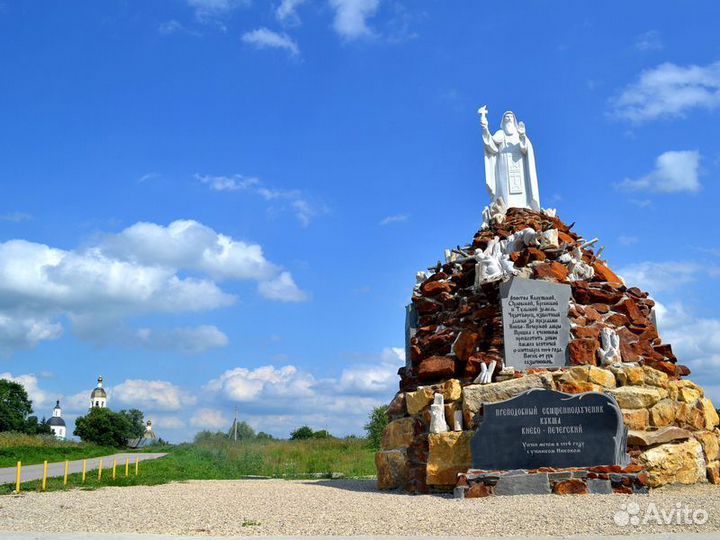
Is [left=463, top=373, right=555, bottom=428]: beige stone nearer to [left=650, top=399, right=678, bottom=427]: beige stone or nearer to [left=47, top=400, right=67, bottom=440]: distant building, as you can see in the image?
[left=650, top=399, right=678, bottom=427]: beige stone

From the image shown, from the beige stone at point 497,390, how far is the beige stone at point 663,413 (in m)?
1.80

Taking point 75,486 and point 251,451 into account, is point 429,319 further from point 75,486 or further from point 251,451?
point 251,451

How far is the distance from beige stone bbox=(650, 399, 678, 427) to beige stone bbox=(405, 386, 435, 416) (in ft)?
12.7

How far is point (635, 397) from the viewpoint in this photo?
1166 centimetres

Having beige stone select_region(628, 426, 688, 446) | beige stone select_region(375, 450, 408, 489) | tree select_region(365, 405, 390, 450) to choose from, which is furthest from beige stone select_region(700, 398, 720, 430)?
tree select_region(365, 405, 390, 450)

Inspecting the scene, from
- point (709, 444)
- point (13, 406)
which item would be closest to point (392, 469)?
point (709, 444)

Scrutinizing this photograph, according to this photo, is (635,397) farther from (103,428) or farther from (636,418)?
(103,428)

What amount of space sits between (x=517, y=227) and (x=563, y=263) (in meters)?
1.78

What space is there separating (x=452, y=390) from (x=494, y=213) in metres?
5.93

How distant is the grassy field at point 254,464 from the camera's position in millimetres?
16864

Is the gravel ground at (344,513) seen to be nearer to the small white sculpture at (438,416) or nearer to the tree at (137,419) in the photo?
the small white sculpture at (438,416)

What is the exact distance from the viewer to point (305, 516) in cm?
909

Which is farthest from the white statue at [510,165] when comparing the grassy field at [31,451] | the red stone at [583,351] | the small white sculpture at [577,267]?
the grassy field at [31,451]

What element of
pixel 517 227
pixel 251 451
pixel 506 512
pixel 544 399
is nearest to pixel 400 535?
pixel 506 512
